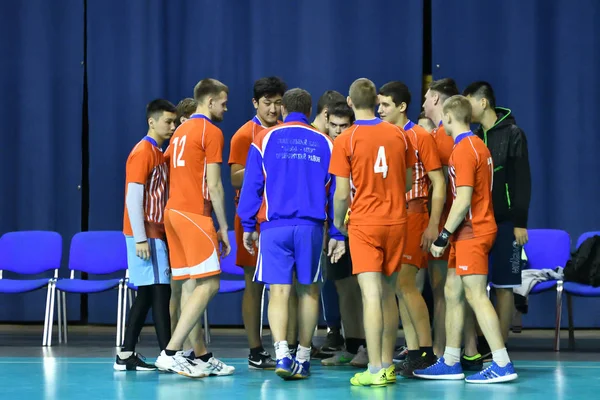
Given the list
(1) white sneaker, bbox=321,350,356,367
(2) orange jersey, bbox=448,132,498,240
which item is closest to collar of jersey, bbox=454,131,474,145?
(2) orange jersey, bbox=448,132,498,240

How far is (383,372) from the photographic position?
5.19m

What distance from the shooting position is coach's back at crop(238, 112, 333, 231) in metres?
5.44

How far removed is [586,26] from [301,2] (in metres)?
2.88

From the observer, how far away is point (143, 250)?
581 centimetres

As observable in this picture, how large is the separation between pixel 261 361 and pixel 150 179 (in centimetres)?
144

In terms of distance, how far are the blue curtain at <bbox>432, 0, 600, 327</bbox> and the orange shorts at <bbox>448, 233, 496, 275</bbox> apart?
372 centimetres

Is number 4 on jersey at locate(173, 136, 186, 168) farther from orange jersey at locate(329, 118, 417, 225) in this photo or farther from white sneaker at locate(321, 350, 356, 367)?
white sneaker at locate(321, 350, 356, 367)

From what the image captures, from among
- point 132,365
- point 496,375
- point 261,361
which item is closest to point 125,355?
point 132,365

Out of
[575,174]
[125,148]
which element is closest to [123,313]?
[125,148]

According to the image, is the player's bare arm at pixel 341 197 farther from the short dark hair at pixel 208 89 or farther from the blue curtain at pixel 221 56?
the blue curtain at pixel 221 56

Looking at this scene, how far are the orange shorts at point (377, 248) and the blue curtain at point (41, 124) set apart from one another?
192 inches

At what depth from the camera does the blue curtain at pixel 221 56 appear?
903cm

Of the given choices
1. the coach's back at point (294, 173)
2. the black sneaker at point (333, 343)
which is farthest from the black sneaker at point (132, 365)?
the black sneaker at point (333, 343)

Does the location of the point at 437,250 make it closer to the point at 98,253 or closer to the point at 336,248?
the point at 336,248
